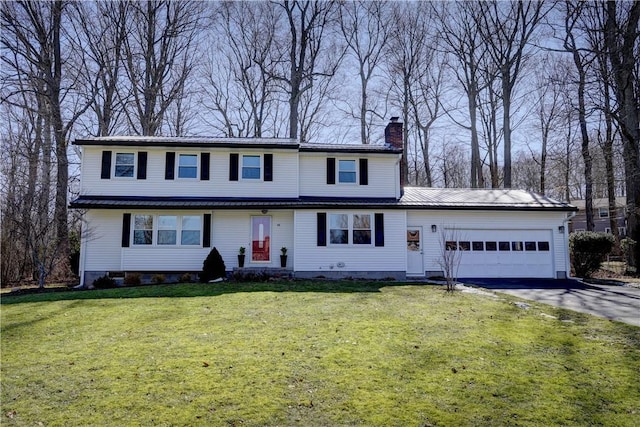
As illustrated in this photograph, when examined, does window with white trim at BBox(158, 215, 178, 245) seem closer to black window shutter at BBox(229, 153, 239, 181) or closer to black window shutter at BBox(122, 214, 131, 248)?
black window shutter at BBox(122, 214, 131, 248)

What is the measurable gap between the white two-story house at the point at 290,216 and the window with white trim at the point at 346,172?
43 mm

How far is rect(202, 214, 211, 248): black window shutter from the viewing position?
15.8 m

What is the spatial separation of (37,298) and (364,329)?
9232 millimetres

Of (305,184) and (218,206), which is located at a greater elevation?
(305,184)

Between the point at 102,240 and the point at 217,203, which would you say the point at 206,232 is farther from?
the point at 102,240

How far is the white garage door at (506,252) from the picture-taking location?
1669 cm


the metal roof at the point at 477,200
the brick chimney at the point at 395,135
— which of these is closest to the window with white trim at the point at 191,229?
the metal roof at the point at 477,200

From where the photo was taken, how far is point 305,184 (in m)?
17.2

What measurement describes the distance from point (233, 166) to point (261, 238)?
10.6ft

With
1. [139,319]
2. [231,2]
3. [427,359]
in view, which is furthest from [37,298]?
[231,2]

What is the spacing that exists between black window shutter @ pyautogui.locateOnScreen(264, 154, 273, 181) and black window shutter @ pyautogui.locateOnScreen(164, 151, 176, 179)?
368cm

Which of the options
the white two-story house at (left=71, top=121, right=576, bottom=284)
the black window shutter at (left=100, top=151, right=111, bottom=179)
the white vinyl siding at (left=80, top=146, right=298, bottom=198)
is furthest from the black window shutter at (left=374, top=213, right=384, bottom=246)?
the black window shutter at (left=100, top=151, right=111, bottom=179)

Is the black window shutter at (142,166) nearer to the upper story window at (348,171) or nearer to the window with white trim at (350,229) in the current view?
the upper story window at (348,171)

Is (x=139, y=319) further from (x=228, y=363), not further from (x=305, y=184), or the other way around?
(x=305, y=184)
